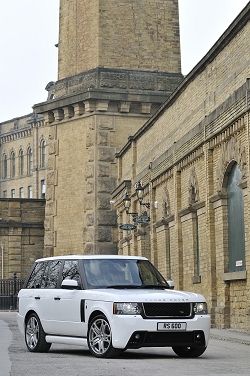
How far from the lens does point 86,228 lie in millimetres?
42219

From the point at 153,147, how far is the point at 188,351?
64.1 feet

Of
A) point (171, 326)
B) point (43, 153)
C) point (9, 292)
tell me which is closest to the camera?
point (171, 326)

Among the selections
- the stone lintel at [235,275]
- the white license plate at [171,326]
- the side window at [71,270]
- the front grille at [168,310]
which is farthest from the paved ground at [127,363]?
the stone lintel at [235,275]

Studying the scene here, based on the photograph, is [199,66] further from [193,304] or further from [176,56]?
[176,56]

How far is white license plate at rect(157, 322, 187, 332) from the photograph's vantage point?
13.4m

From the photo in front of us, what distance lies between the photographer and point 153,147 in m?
33.3

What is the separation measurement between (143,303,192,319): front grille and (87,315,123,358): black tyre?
645 mm

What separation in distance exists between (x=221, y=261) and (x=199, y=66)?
5.81m

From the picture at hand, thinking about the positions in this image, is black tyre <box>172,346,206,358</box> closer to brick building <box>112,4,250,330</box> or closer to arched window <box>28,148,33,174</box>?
brick building <box>112,4,250,330</box>

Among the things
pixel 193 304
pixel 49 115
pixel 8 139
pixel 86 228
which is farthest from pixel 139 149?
pixel 8 139

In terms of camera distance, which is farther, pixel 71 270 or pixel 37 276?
pixel 37 276

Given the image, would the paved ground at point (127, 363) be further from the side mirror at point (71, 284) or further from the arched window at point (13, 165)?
the arched window at point (13, 165)

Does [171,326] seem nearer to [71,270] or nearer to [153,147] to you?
[71,270]

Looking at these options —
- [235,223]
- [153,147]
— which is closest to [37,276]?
[235,223]
